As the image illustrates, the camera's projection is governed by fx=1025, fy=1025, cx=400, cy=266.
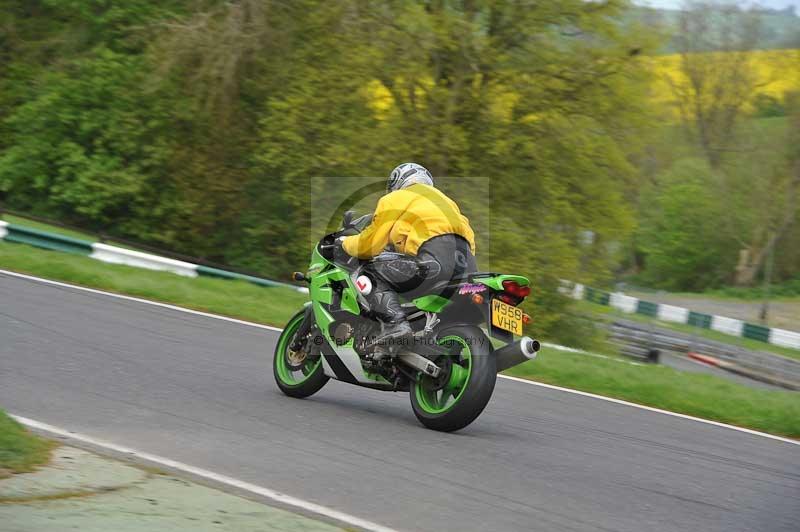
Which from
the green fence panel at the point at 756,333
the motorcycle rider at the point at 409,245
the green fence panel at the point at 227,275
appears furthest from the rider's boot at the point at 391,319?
the green fence panel at the point at 756,333

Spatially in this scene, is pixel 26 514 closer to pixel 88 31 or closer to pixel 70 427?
pixel 70 427

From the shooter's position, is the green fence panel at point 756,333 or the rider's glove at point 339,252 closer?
the rider's glove at point 339,252

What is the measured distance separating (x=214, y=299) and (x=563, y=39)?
14.0 metres

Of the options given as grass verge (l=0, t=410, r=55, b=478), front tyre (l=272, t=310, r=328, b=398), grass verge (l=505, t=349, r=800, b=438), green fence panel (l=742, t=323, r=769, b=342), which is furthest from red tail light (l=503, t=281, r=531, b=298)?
green fence panel (l=742, t=323, r=769, b=342)

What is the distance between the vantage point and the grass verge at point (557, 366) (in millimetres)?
9570

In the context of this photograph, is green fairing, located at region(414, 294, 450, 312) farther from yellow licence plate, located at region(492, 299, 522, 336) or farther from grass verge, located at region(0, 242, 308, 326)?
grass verge, located at region(0, 242, 308, 326)

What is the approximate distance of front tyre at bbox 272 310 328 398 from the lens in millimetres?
7957

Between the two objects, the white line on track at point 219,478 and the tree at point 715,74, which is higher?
the tree at point 715,74

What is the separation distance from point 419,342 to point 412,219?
86cm

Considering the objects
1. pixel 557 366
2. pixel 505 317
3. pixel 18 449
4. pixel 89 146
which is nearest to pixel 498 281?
pixel 505 317

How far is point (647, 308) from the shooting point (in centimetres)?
3528

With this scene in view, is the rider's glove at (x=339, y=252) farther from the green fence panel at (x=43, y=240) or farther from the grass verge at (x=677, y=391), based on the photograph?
the green fence panel at (x=43, y=240)

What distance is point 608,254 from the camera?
24578mm

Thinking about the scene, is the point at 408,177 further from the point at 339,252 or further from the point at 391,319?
the point at 391,319
